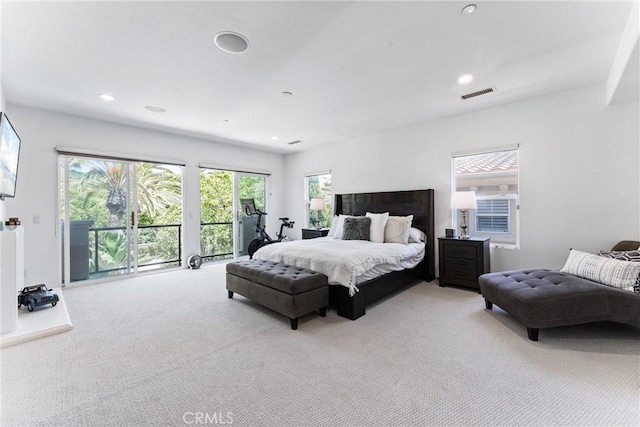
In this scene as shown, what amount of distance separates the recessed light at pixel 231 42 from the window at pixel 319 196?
387cm

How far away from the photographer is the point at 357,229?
4480 mm

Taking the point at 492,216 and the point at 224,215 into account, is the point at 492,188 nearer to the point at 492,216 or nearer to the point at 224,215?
the point at 492,216

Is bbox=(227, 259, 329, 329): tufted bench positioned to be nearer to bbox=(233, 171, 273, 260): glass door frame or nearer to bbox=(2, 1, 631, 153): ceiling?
bbox=(2, 1, 631, 153): ceiling

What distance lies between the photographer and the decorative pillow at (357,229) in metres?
4.44

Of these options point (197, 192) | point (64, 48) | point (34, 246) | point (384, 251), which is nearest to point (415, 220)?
point (384, 251)

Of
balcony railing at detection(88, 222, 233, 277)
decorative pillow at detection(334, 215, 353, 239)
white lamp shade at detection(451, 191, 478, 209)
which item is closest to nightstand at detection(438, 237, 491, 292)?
white lamp shade at detection(451, 191, 478, 209)

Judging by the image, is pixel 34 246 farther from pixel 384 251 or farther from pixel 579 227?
pixel 579 227

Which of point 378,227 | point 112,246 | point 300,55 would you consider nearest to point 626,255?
point 378,227

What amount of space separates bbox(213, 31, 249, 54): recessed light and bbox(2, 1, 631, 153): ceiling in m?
0.06

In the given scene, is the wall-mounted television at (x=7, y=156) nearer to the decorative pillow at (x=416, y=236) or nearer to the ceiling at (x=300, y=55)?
the ceiling at (x=300, y=55)

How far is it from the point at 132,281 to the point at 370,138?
494 cm

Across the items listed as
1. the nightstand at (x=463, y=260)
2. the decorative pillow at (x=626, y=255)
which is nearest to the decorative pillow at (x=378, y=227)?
the nightstand at (x=463, y=260)

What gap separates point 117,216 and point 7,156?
2103mm

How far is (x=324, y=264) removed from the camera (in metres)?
3.08
